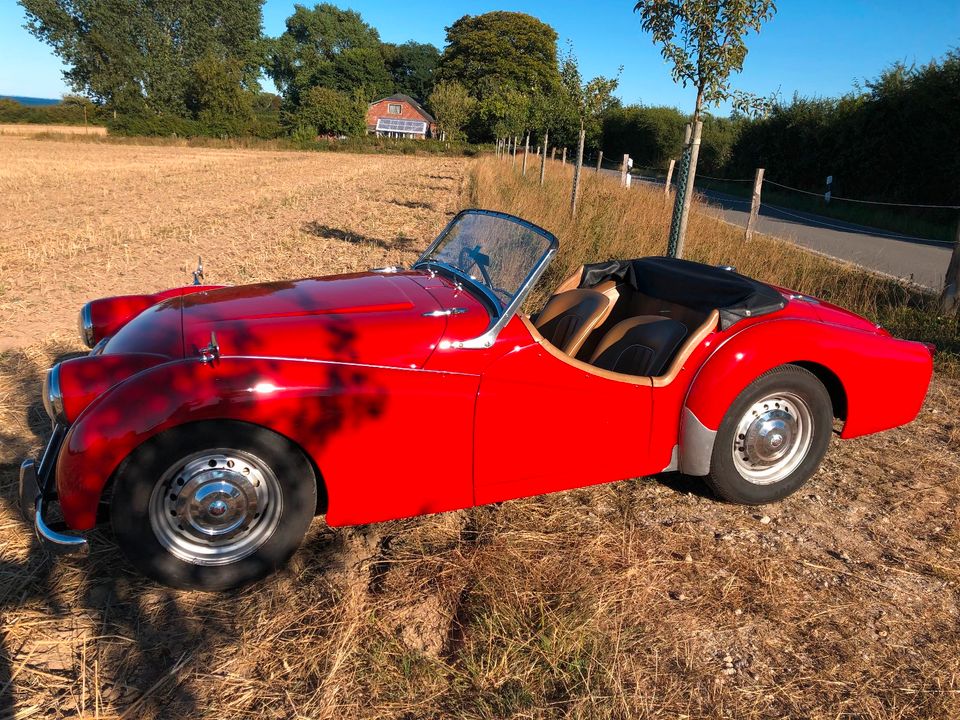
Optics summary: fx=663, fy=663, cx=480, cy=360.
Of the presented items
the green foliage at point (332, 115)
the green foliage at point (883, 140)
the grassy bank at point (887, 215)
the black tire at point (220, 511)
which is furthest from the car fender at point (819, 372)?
the green foliage at point (332, 115)

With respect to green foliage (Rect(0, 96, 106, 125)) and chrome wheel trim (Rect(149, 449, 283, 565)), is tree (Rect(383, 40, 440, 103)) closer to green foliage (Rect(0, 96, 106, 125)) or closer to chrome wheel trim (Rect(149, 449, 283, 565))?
green foliage (Rect(0, 96, 106, 125))

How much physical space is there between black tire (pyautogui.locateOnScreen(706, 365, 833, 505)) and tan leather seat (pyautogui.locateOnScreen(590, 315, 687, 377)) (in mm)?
388

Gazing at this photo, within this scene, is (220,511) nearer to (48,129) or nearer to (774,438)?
(774,438)

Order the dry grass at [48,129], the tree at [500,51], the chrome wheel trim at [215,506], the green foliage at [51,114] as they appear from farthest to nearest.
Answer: the tree at [500,51] → the green foliage at [51,114] → the dry grass at [48,129] → the chrome wheel trim at [215,506]

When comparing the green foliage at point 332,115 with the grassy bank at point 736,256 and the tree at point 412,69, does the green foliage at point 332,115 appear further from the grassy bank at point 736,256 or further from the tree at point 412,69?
the grassy bank at point 736,256

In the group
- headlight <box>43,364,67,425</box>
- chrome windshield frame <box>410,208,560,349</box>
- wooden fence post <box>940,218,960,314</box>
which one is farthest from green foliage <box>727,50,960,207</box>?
headlight <box>43,364,67,425</box>

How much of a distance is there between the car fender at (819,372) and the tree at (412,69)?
92.3m

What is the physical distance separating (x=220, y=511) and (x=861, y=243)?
14.1m

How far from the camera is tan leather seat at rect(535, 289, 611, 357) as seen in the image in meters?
3.39

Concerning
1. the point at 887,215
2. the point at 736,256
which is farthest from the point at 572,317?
the point at 887,215

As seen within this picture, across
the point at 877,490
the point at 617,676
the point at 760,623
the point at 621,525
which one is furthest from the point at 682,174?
the point at 617,676

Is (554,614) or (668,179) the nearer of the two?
(554,614)

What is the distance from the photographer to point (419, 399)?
8.09ft

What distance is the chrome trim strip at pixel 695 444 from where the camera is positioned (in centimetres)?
296
